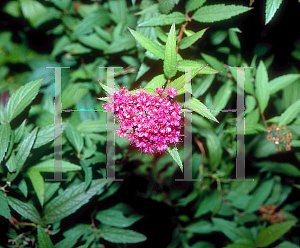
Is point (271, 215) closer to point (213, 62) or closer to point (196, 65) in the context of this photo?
point (213, 62)

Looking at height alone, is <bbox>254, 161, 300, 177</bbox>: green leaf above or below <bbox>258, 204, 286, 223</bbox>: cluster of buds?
above

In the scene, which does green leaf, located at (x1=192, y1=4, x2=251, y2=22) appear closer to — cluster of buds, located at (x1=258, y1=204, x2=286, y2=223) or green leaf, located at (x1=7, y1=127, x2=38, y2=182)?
green leaf, located at (x1=7, y1=127, x2=38, y2=182)

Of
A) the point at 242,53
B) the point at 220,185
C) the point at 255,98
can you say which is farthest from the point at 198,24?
the point at 220,185

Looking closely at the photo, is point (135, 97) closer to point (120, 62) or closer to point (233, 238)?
point (120, 62)

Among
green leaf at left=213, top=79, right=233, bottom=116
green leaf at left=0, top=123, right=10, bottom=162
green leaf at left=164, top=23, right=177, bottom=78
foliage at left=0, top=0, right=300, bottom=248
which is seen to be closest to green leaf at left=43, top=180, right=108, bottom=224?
foliage at left=0, top=0, right=300, bottom=248

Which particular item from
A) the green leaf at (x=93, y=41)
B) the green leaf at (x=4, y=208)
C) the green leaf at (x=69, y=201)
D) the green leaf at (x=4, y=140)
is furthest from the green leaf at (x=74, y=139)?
the green leaf at (x=93, y=41)

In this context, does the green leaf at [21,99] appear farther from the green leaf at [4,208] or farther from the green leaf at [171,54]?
the green leaf at [171,54]
